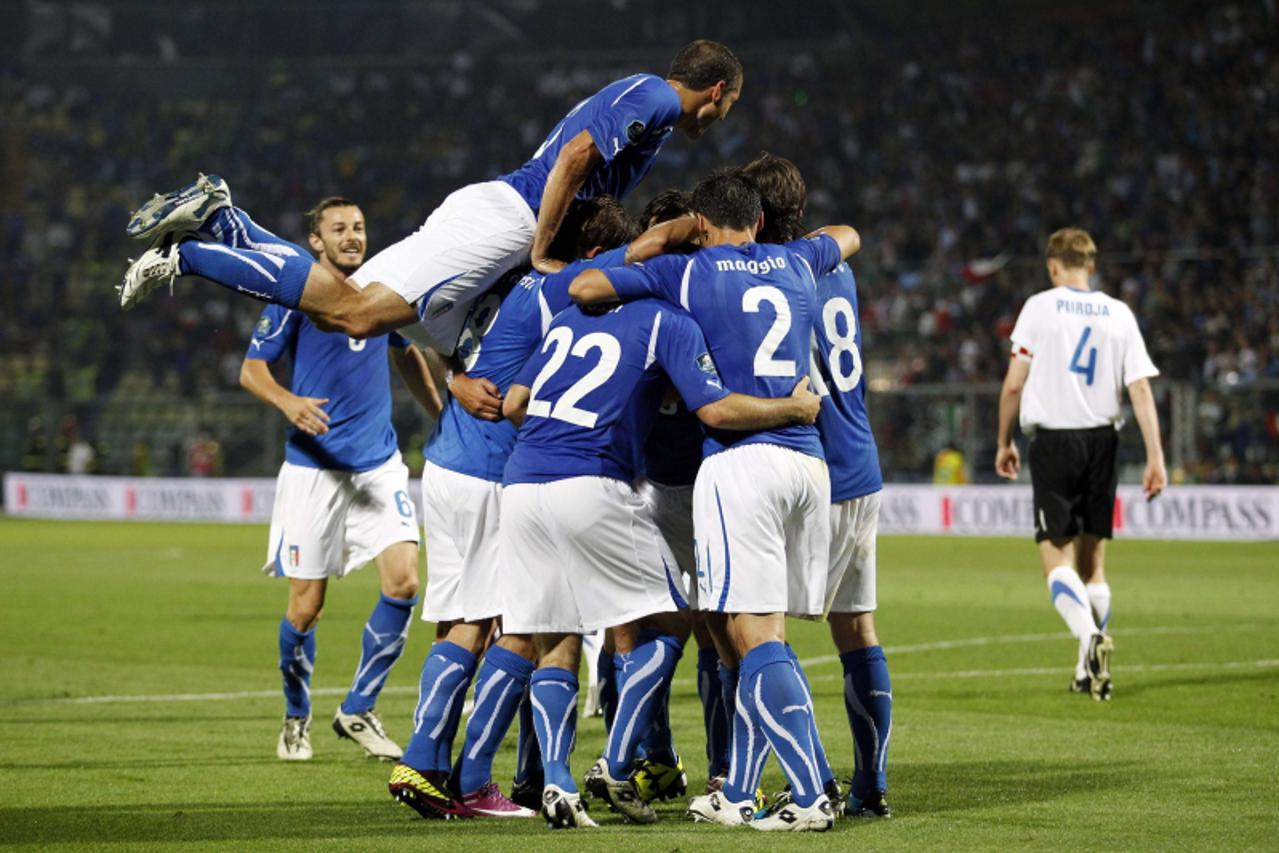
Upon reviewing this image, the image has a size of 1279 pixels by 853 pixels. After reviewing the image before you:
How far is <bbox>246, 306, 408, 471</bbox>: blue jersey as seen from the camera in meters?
9.39

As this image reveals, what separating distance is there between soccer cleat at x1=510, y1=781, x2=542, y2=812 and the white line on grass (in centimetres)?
394

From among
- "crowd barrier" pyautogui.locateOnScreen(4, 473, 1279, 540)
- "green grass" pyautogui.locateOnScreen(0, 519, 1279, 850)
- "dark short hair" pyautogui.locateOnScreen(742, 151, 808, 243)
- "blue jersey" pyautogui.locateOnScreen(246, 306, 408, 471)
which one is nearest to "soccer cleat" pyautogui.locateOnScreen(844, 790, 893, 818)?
"green grass" pyautogui.locateOnScreen(0, 519, 1279, 850)

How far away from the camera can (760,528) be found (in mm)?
6285

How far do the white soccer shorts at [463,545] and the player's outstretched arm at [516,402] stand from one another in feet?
1.41

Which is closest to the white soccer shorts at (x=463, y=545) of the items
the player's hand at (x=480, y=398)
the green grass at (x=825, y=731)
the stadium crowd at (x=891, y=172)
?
the player's hand at (x=480, y=398)

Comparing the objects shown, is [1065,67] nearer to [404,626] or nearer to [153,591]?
[153,591]

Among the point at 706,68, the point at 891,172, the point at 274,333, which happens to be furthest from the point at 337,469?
the point at 891,172

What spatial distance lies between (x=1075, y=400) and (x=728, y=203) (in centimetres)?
507

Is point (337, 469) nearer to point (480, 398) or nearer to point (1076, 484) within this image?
point (480, 398)

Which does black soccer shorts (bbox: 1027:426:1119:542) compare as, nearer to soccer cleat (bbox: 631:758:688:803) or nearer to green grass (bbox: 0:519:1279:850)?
green grass (bbox: 0:519:1279:850)

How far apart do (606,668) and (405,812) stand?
2.32m

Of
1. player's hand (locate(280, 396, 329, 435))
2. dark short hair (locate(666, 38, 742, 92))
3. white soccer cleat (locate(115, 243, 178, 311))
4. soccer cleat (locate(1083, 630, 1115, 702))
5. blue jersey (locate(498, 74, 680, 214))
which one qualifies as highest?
dark short hair (locate(666, 38, 742, 92))

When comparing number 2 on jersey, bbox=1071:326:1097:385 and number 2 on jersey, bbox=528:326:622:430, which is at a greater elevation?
number 2 on jersey, bbox=1071:326:1097:385

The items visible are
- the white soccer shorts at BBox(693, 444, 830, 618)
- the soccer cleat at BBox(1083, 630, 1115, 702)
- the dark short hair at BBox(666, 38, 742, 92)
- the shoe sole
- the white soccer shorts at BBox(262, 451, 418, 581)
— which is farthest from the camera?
the soccer cleat at BBox(1083, 630, 1115, 702)
